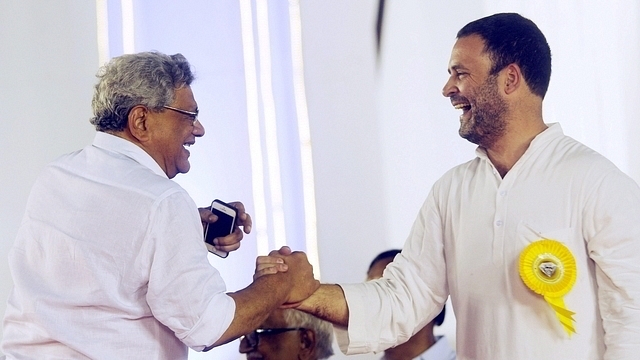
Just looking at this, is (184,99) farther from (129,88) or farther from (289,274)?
(289,274)

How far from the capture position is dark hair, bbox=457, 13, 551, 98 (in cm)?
193

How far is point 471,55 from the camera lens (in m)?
1.98

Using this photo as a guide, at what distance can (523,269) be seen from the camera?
175 cm

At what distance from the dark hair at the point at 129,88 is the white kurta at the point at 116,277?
0.18 meters

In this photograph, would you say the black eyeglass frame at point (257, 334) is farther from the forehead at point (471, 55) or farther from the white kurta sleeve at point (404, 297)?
the forehead at point (471, 55)

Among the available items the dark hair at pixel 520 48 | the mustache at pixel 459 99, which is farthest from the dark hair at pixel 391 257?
the dark hair at pixel 520 48

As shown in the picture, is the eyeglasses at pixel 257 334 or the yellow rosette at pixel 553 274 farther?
the eyeglasses at pixel 257 334

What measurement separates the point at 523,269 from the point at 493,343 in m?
0.19

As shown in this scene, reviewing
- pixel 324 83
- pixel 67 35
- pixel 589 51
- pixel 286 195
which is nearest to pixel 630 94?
pixel 589 51

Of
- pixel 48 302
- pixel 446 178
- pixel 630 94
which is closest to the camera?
pixel 48 302

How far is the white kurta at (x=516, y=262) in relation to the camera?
5.53 ft

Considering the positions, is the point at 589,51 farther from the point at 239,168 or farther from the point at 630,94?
the point at 239,168

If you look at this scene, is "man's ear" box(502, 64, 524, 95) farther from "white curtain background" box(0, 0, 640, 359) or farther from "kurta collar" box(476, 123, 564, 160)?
"white curtain background" box(0, 0, 640, 359)

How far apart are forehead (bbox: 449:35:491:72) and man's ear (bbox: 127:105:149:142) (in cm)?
77
